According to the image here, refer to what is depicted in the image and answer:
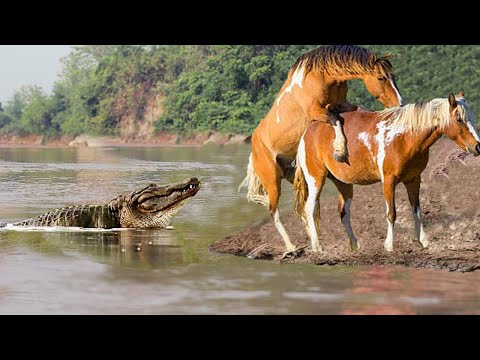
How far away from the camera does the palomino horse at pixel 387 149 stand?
22.5ft

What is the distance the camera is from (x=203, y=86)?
3544 cm

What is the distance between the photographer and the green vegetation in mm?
28547

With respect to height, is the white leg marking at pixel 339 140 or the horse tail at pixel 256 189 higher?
the white leg marking at pixel 339 140

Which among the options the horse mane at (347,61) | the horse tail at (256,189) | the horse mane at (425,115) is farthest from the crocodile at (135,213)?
the horse mane at (425,115)

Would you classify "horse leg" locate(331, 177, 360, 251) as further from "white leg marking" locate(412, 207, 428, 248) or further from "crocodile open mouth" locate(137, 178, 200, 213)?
"crocodile open mouth" locate(137, 178, 200, 213)

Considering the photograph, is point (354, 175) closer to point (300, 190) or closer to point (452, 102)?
point (300, 190)

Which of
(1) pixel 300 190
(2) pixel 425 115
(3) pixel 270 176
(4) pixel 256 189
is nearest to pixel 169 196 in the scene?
(4) pixel 256 189

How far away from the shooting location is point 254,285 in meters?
6.82

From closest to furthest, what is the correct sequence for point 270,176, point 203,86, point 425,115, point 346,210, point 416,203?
point 425,115, point 416,203, point 346,210, point 270,176, point 203,86

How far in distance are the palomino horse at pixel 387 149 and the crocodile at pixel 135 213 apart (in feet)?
9.75

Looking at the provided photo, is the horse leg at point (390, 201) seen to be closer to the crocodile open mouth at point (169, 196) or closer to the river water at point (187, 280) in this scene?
the river water at point (187, 280)

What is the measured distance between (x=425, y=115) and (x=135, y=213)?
4531 millimetres

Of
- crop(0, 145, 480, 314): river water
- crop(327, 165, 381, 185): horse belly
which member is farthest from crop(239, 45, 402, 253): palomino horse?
crop(0, 145, 480, 314): river water

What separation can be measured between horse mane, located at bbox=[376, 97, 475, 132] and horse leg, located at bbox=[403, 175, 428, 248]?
17.4 inches
